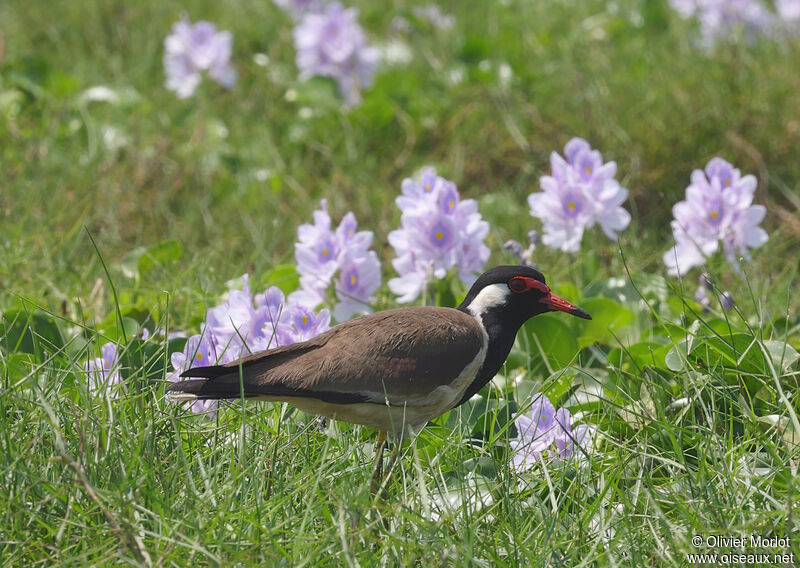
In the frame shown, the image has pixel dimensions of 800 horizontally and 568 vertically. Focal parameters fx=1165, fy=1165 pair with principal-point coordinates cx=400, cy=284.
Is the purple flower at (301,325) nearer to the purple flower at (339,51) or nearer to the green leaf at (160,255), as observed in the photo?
the green leaf at (160,255)

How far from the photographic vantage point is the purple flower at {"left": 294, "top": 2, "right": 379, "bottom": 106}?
6.59 m

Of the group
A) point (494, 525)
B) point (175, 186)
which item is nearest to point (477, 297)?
point (494, 525)

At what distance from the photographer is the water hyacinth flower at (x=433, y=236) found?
Answer: 4.01m

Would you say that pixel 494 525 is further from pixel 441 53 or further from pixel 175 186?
pixel 441 53

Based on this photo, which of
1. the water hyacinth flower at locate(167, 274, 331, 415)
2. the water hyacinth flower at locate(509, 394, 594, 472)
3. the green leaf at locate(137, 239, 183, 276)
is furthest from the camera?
the green leaf at locate(137, 239, 183, 276)

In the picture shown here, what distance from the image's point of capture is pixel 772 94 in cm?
619

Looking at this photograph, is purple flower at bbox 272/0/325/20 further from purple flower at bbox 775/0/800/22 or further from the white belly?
the white belly

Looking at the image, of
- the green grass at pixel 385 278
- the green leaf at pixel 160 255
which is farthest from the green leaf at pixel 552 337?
the green leaf at pixel 160 255

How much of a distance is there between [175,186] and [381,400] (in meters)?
3.24

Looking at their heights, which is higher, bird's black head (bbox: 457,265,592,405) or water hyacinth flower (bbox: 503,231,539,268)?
water hyacinth flower (bbox: 503,231,539,268)

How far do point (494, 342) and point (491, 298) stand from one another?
0.14 m

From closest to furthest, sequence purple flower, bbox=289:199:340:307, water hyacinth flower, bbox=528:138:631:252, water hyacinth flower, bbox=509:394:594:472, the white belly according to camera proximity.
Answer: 1. the white belly
2. water hyacinth flower, bbox=509:394:594:472
3. purple flower, bbox=289:199:340:307
4. water hyacinth flower, bbox=528:138:631:252

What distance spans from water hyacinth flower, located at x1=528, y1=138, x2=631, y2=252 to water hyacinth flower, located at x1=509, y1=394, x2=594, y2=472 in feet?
3.55

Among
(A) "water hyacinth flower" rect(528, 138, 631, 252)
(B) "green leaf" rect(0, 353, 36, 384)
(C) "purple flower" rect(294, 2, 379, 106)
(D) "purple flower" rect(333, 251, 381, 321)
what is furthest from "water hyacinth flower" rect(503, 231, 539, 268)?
(C) "purple flower" rect(294, 2, 379, 106)
